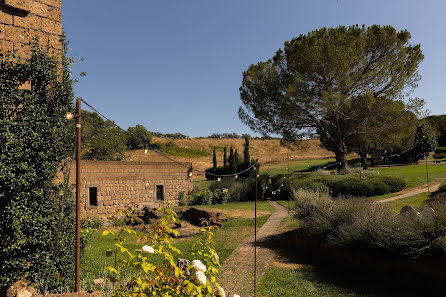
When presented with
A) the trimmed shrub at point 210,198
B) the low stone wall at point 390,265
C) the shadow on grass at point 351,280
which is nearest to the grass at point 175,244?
the shadow on grass at point 351,280

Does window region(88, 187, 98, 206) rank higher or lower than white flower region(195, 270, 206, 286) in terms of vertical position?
lower

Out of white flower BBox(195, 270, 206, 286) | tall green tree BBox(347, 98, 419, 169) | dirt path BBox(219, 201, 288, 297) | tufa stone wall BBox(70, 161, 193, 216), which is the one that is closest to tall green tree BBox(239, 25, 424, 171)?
tall green tree BBox(347, 98, 419, 169)

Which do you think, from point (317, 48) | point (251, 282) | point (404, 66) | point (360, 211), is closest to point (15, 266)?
point (251, 282)

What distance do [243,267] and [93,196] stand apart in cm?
1140

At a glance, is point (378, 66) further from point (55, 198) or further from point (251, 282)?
point (55, 198)

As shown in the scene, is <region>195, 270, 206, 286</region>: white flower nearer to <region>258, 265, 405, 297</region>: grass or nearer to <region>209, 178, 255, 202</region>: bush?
<region>258, 265, 405, 297</region>: grass

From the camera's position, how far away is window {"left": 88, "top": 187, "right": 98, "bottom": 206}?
1524 centimetres

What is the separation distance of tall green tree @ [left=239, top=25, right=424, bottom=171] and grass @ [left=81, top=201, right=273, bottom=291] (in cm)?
951

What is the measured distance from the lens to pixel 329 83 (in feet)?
64.6

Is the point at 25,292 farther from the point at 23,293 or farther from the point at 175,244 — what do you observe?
the point at 175,244

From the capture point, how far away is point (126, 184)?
1630 cm

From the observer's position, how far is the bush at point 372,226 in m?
5.93

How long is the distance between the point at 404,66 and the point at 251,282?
62.3 feet

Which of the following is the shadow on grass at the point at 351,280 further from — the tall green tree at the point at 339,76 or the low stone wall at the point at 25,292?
the tall green tree at the point at 339,76
